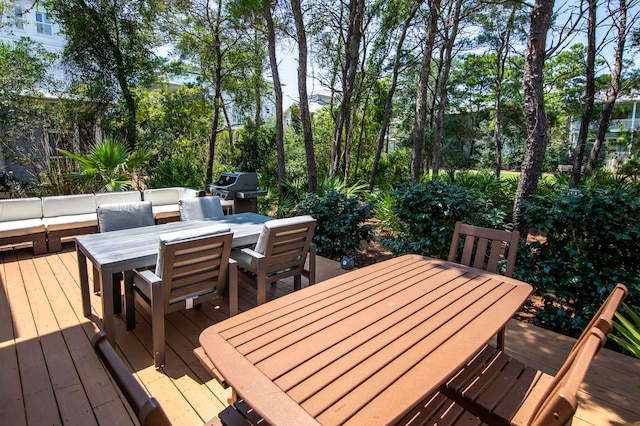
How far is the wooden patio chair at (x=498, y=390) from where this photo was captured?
1.10 m

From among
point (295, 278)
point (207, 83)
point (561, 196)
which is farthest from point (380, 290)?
point (207, 83)

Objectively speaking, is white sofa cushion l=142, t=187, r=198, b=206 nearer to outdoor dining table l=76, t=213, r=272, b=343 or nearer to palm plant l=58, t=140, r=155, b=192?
palm plant l=58, t=140, r=155, b=192

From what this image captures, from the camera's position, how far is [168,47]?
9039 millimetres

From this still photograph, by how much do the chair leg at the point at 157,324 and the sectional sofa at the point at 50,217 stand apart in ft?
11.2

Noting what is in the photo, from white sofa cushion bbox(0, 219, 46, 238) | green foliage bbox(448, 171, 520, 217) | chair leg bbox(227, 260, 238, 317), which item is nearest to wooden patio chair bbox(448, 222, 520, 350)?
chair leg bbox(227, 260, 238, 317)

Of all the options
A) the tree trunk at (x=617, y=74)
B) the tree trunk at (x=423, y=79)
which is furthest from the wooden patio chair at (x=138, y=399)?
the tree trunk at (x=617, y=74)

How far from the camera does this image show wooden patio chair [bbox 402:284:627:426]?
1104 millimetres

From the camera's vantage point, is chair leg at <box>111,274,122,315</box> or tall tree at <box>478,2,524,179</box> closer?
chair leg at <box>111,274,122,315</box>

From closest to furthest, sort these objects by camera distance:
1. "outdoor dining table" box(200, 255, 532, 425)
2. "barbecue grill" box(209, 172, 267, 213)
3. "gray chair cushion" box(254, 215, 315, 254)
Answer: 1. "outdoor dining table" box(200, 255, 532, 425)
2. "gray chair cushion" box(254, 215, 315, 254)
3. "barbecue grill" box(209, 172, 267, 213)

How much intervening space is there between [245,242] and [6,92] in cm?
676

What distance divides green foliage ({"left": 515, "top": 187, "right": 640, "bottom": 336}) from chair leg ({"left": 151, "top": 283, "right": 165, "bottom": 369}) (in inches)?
112

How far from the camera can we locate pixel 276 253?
Answer: 291cm

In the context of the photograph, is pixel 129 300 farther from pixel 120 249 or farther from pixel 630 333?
pixel 630 333

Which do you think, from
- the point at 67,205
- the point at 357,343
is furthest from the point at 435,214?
the point at 67,205
